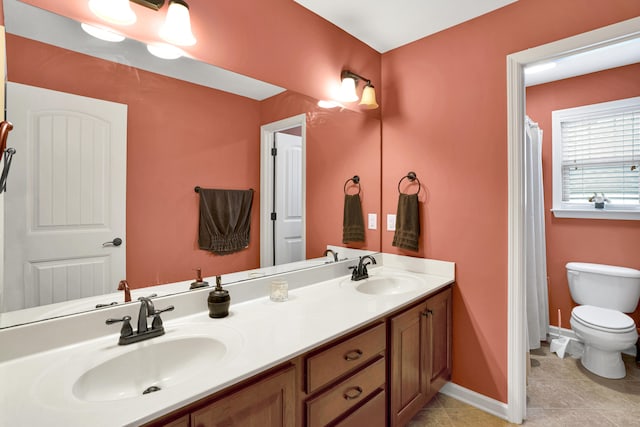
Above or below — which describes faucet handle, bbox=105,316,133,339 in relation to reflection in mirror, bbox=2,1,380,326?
below

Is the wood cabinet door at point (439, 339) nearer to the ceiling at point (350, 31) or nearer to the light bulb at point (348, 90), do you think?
the light bulb at point (348, 90)

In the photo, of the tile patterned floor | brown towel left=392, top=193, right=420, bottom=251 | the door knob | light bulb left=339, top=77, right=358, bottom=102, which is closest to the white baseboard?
the tile patterned floor

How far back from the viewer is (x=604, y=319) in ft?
7.50

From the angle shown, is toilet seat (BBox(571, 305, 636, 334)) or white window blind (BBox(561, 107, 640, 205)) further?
white window blind (BBox(561, 107, 640, 205))

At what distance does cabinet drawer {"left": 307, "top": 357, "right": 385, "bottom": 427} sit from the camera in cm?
113

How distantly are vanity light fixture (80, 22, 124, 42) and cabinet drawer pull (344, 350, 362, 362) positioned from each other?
4.99ft

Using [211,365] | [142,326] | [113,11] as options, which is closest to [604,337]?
[211,365]

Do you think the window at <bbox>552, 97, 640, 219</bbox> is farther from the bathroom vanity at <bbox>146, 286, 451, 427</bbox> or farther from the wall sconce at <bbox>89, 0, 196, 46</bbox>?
the wall sconce at <bbox>89, 0, 196, 46</bbox>

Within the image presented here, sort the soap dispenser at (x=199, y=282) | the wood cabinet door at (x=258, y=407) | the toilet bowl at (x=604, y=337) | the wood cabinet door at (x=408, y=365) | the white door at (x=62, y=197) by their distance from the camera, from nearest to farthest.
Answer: the wood cabinet door at (x=258, y=407) < the white door at (x=62, y=197) < the soap dispenser at (x=199, y=282) < the wood cabinet door at (x=408, y=365) < the toilet bowl at (x=604, y=337)

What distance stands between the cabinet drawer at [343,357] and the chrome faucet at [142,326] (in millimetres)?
577

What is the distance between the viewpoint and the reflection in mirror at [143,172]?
1.01 meters

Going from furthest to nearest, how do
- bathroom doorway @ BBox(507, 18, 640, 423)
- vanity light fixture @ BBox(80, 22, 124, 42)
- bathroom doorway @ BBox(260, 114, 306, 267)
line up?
bathroom doorway @ BBox(507, 18, 640, 423) → bathroom doorway @ BBox(260, 114, 306, 267) → vanity light fixture @ BBox(80, 22, 124, 42)

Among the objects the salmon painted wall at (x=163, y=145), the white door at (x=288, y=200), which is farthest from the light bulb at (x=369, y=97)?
the salmon painted wall at (x=163, y=145)

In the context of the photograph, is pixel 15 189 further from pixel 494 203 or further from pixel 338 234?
pixel 494 203
